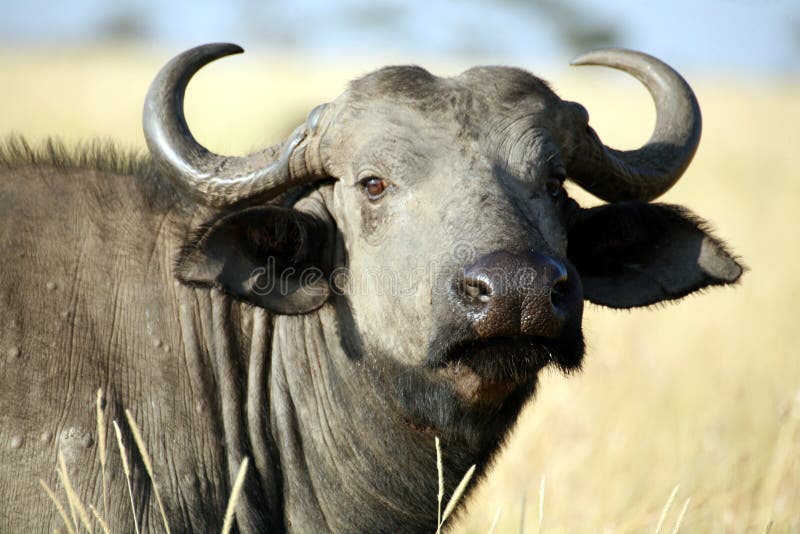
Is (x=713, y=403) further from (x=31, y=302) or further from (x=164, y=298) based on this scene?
(x=31, y=302)

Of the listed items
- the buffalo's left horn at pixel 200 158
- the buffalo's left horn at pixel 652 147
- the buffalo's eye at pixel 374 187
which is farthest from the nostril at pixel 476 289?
the buffalo's left horn at pixel 652 147

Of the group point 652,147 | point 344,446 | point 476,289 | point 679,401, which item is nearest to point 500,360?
point 476,289

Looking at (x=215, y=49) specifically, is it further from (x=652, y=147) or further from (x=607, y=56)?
(x=652, y=147)

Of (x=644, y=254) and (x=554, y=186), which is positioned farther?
(x=644, y=254)

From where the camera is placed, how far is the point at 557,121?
518 centimetres

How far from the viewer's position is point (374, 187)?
4.90 metres

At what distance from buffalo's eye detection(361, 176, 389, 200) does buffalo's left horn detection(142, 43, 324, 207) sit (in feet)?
1.29

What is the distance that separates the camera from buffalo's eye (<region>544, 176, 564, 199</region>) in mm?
5078

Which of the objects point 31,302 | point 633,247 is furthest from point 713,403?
point 31,302

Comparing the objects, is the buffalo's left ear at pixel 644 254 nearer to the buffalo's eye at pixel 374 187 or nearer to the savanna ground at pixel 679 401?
the savanna ground at pixel 679 401

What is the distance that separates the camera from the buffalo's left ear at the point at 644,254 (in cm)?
533

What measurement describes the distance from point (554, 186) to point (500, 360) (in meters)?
1.27

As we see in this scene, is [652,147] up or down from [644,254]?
up

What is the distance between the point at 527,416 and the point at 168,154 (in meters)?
5.41
